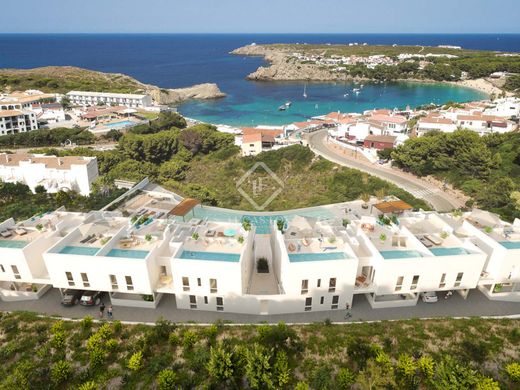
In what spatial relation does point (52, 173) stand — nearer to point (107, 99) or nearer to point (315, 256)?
point (315, 256)

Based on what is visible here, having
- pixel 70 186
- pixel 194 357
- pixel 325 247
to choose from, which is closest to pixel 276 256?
pixel 325 247

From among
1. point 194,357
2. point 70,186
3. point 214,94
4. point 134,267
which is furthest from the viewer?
point 214,94

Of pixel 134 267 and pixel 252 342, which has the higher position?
pixel 134 267

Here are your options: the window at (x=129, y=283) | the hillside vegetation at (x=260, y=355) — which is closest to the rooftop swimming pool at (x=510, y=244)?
the hillside vegetation at (x=260, y=355)

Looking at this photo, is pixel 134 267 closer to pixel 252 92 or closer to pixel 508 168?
pixel 508 168

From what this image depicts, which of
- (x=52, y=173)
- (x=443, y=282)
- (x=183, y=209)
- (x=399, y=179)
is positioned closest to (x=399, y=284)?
(x=443, y=282)

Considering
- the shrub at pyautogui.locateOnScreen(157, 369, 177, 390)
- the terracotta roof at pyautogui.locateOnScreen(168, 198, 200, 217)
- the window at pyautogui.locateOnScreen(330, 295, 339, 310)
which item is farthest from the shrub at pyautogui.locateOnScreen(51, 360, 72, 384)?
the terracotta roof at pyautogui.locateOnScreen(168, 198, 200, 217)
